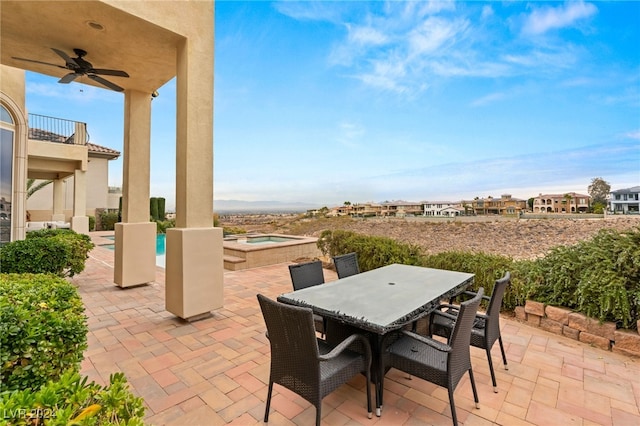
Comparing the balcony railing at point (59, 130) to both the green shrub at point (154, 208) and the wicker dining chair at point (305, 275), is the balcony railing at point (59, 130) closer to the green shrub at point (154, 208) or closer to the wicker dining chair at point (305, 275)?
Result: the green shrub at point (154, 208)

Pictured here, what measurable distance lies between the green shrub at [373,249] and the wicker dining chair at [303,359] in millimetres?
4125

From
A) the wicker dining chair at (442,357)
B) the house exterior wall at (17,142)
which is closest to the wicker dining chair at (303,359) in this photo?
the wicker dining chair at (442,357)

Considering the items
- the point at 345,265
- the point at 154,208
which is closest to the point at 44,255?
the point at 345,265

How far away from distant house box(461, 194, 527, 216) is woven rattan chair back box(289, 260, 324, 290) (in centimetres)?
1074

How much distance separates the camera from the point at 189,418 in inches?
84.8

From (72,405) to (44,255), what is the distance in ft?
17.9

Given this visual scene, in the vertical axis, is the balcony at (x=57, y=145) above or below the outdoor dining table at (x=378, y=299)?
above

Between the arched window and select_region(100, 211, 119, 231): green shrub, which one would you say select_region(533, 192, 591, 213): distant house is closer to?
the arched window

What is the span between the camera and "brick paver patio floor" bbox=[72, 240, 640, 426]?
2197 millimetres

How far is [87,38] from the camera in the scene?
394 centimetres

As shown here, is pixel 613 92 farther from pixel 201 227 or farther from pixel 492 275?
pixel 201 227

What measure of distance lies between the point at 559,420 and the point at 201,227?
4.18 m

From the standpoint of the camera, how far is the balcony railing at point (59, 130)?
39.9ft

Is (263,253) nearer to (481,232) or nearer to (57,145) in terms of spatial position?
(481,232)
